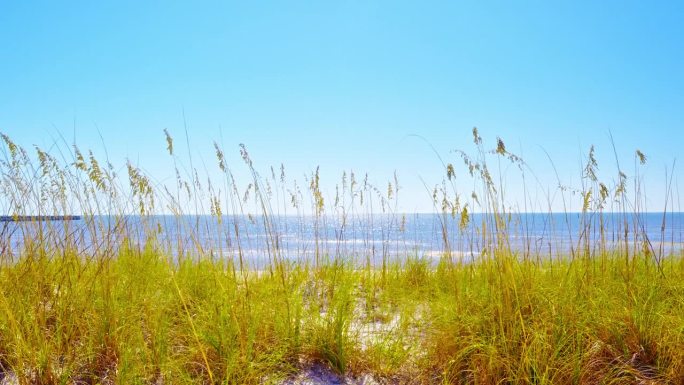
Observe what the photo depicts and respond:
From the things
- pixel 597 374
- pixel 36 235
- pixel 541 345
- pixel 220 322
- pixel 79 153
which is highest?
pixel 79 153

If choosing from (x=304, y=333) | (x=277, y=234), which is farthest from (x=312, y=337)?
(x=277, y=234)

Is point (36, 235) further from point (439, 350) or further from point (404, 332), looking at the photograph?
point (439, 350)

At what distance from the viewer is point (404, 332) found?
105 inches

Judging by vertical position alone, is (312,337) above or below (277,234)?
below

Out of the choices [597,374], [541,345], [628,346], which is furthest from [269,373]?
[628,346]

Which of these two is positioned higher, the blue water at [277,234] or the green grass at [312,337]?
the blue water at [277,234]

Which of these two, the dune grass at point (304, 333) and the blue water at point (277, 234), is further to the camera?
the blue water at point (277, 234)

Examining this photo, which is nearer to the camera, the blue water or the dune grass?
the dune grass

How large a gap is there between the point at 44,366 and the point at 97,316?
0.33 metres

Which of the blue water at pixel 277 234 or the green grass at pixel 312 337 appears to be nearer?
the green grass at pixel 312 337

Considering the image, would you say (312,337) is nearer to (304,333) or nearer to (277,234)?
(304,333)

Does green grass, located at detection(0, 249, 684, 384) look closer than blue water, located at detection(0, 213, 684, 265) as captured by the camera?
Yes

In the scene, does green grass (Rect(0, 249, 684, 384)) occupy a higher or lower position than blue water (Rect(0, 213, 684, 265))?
lower

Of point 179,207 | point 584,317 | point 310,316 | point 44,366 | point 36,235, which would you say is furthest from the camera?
point 179,207
